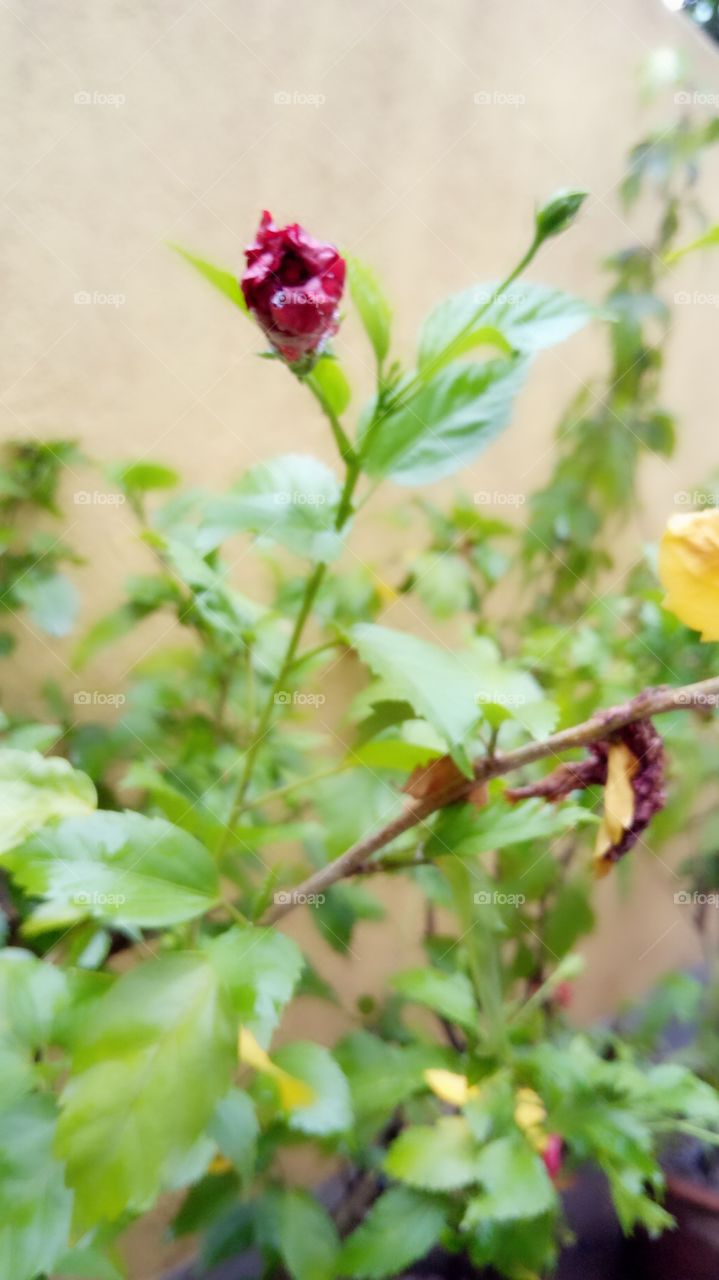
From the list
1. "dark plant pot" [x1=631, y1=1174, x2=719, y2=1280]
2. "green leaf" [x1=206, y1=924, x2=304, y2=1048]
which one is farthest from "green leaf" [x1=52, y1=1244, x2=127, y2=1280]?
"dark plant pot" [x1=631, y1=1174, x2=719, y2=1280]

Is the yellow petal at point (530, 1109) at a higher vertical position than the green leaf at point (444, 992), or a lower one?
lower

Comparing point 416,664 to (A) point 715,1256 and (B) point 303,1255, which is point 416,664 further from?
(A) point 715,1256

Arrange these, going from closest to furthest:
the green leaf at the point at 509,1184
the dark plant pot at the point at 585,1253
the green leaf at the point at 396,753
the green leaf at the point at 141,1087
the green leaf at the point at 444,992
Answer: the green leaf at the point at 141,1087 → the green leaf at the point at 396,753 → the green leaf at the point at 509,1184 → the green leaf at the point at 444,992 → the dark plant pot at the point at 585,1253

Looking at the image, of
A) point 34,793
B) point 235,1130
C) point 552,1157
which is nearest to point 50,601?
point 34,793

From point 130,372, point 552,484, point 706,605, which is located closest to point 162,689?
point 130,372

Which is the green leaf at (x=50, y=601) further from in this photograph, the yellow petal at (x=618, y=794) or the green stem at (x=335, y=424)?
the yellow petal at (x=618, y=794)

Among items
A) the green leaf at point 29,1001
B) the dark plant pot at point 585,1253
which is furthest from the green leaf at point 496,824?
the dark plant pot at point 585,1253

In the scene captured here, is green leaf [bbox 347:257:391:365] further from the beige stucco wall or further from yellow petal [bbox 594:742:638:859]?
the beige stucco wall
